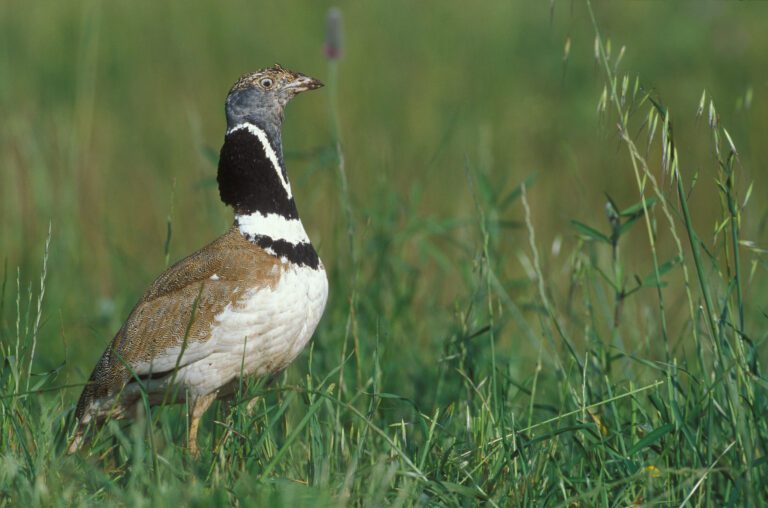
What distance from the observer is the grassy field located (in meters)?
3.09

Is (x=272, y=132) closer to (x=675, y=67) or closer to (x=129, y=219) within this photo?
(x=129, y=219)

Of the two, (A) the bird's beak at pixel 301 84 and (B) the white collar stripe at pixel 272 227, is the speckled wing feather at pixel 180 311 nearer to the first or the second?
(B) the white collar stripe at pixel 272 227

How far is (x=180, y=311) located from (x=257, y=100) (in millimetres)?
822

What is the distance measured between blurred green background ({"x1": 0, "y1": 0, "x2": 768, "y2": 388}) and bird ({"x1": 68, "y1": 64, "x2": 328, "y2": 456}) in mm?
1856

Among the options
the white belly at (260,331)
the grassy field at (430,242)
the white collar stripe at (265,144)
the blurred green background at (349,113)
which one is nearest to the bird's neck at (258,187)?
the white collar stripe at (265,144)

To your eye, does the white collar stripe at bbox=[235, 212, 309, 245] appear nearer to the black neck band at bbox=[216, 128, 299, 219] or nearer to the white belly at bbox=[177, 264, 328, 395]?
the black neck band at bbox=[216, 128, 299, 219]

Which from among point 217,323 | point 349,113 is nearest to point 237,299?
point 217,323

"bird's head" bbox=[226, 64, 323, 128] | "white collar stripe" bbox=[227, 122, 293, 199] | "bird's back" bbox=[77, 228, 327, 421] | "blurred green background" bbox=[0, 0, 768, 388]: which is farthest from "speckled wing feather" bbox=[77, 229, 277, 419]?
"blurred green background" bbox=[0, 0, 768, 388]

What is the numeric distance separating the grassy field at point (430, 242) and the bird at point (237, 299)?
0.56 feet

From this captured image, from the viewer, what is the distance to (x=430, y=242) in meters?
6.87

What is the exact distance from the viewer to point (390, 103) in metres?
8.15

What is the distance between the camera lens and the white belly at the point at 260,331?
12.0 feet

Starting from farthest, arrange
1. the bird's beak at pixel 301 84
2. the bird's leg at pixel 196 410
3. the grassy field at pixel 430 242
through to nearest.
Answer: the bird's beak at pixel 301 84, the bird's leg at pixel 196 410, the grassy field at pixel 430 242

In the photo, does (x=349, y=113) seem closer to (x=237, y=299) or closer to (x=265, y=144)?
(x=265, y=144)
